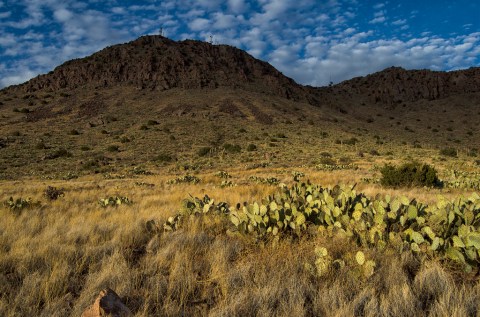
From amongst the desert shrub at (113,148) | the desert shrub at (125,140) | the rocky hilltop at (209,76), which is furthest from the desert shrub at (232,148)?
the rocky hilltop at (209,76)

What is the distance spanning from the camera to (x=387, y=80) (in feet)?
297

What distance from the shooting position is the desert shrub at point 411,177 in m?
12.0

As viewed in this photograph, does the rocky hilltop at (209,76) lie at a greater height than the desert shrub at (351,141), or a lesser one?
greater

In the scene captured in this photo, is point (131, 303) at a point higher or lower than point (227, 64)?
lower

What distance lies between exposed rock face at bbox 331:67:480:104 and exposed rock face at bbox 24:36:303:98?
24625mm

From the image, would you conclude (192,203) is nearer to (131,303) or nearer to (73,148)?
(131,303)

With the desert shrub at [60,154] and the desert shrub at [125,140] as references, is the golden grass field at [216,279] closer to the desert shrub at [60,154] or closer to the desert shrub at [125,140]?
the desert shrub at [60,154]

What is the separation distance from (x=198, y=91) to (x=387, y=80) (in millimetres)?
60580

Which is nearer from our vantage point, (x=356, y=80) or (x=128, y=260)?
(x=128, y=260)

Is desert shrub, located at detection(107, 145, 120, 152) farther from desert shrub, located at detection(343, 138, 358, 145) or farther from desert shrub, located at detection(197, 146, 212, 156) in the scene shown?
desert shrub, located at detection(343, 138, 358, 145)

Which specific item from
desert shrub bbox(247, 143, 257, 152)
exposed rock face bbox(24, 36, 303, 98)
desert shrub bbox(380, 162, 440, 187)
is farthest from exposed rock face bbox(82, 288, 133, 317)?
exposed rock face bbox(24, 36, 303, 98)

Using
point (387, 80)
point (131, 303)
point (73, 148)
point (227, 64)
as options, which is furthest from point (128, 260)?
point (387, 80)

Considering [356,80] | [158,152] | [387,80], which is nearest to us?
[158,152]

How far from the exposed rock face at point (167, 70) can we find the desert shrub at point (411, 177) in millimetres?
57094
